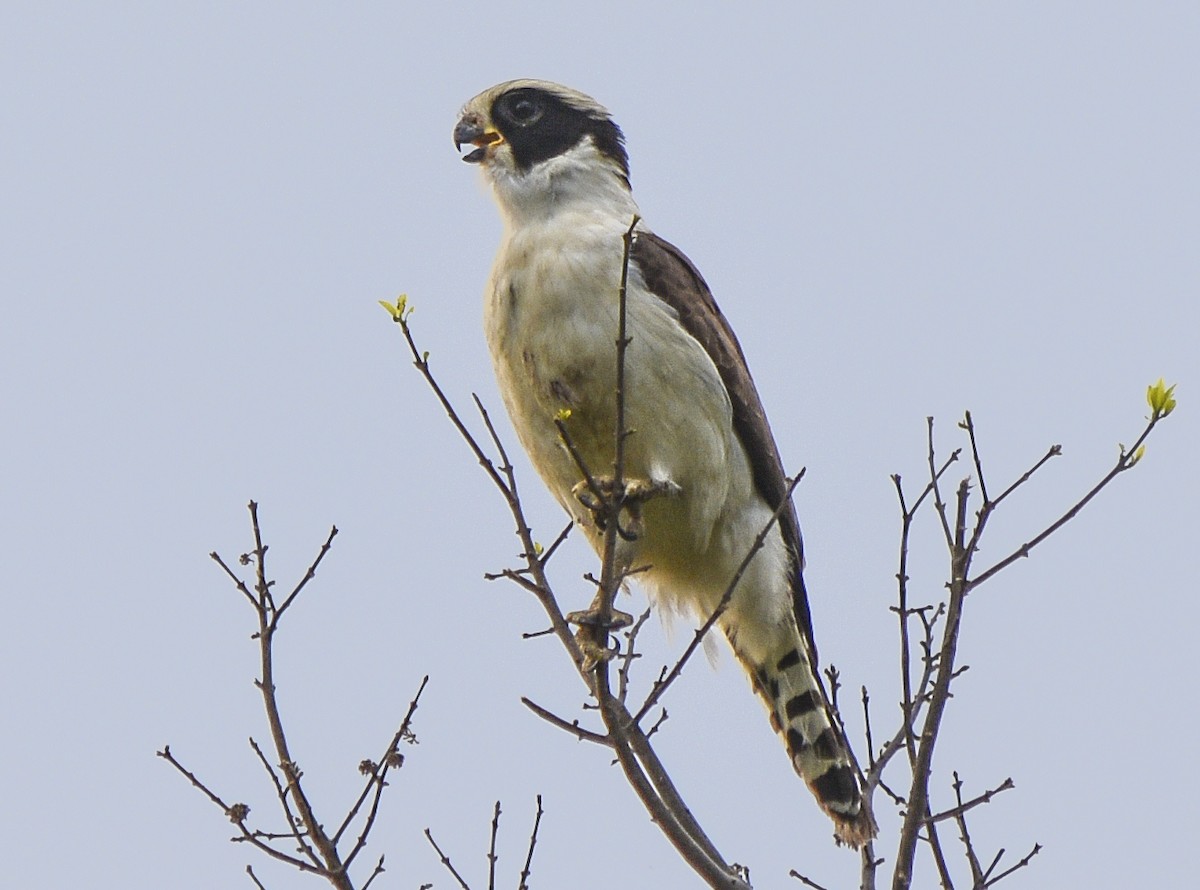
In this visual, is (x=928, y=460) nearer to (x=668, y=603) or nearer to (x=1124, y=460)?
(x=1124, y=460)

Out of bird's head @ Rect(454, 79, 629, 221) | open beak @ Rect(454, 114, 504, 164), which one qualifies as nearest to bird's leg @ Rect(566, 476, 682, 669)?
bird's head @ Rect(454, 79, 629, 221)

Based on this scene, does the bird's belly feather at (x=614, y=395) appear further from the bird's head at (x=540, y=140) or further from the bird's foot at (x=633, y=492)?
the bird's head at (x=540, y=140)

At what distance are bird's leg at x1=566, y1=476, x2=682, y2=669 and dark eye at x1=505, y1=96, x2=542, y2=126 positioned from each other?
55.2 inches

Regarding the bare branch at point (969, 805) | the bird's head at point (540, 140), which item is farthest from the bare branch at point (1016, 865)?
the bird's head at point (540, 140)

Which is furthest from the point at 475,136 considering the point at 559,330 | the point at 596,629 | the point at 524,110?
the point at 596,629

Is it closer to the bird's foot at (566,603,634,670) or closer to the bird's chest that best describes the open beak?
the bird's chest

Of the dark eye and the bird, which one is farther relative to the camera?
the dark eye

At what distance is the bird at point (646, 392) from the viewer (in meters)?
4.32

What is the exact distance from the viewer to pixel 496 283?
14.9 feet

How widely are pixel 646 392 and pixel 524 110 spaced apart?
4.30 feet

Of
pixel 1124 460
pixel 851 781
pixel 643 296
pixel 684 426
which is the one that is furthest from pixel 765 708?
pixel 1124 460

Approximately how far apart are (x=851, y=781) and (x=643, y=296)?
1767 millimetres

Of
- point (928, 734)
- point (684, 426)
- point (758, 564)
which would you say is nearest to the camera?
point (928, 734)

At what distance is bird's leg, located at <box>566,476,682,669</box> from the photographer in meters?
3.45
